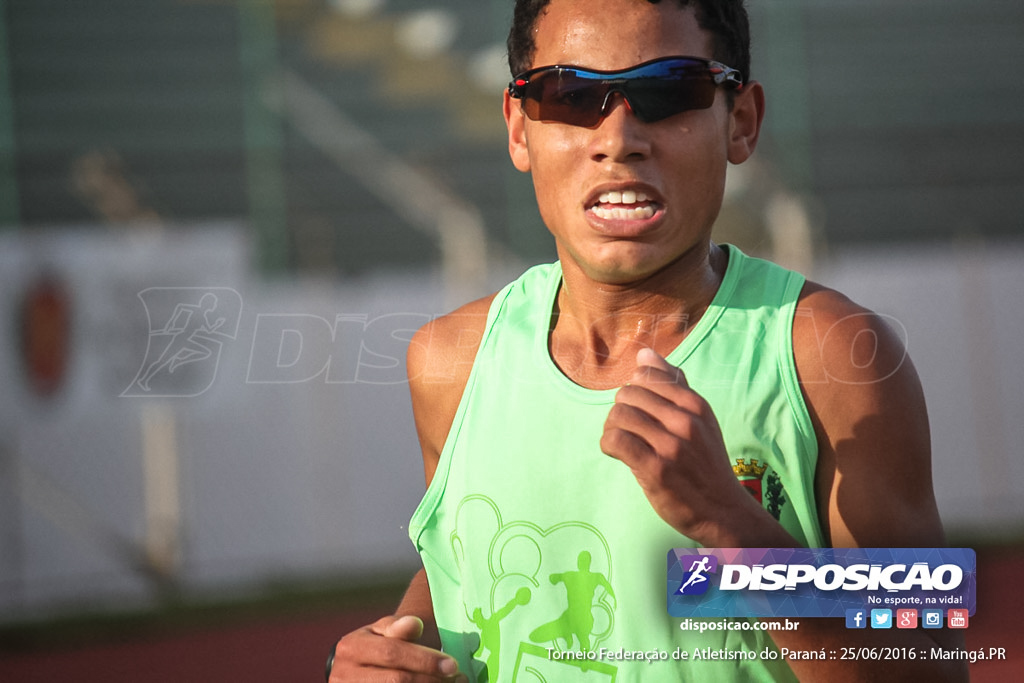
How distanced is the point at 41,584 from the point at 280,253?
1877 millimetres

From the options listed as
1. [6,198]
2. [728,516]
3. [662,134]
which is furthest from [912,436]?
[6,198]

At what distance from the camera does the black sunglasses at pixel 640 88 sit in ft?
3.92

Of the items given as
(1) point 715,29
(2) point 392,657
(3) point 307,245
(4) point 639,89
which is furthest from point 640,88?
(3) point 307,245

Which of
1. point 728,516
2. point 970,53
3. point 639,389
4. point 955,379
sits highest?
point 970,53

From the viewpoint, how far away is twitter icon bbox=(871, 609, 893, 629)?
4.00 ft

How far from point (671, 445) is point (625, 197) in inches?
12.6

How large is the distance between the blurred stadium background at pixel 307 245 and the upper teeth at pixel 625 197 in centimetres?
351

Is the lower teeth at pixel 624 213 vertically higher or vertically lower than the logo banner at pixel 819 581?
higher

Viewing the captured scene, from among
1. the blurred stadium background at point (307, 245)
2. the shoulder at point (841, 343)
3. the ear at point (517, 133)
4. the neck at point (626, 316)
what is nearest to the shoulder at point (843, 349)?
the shoulder at point (841, 343)

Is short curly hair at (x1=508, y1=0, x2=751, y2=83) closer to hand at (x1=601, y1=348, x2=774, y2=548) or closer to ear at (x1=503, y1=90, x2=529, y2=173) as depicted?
ear at (x1=503, y1=90, x2=529, y2=173)

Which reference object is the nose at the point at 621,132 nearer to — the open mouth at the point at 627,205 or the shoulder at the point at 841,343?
the open mouth at the point at 627,205

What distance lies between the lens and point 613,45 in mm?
1208

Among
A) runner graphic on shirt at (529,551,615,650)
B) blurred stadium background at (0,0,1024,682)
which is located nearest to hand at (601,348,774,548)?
runner graphic on shirt at (529,551,615,650)

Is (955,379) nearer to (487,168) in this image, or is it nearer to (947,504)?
(947,504)
